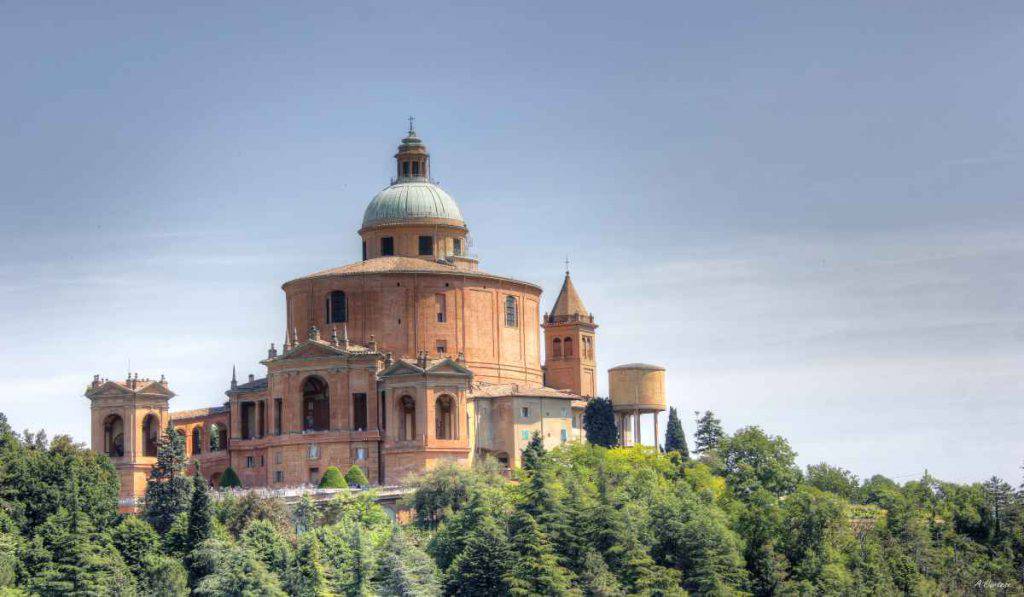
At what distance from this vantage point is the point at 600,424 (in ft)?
388

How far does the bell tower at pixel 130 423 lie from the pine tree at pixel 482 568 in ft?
88.7

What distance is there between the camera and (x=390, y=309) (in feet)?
381

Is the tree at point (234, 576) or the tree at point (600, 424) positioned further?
the tree at point (600, 424)

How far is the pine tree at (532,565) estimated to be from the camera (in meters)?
89.2

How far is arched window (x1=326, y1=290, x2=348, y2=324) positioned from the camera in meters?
116

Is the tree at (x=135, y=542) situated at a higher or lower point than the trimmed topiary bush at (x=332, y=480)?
→ lower

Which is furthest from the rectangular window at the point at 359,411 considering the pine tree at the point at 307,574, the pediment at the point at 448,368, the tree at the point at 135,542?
the pine tree at the point at 307,574

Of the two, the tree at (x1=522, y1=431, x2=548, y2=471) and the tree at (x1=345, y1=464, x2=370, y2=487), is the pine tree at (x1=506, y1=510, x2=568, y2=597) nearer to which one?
the tree at (x1=522, y1=431, x2=548, y2=471)

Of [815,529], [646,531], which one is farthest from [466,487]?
[815,529]

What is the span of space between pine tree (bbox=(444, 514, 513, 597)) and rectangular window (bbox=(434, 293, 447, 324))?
1084 inches

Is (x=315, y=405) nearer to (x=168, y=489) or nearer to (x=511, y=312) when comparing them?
(x=511, y=312)

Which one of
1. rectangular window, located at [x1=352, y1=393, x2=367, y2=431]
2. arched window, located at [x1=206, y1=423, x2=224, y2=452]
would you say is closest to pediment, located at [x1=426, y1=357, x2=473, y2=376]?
rectangular window, located at [x1=352, y1=393, x2=367, y2=431]

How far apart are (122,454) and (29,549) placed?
69.2ft

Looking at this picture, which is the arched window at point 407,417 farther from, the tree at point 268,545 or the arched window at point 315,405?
the tree at point 268,545
